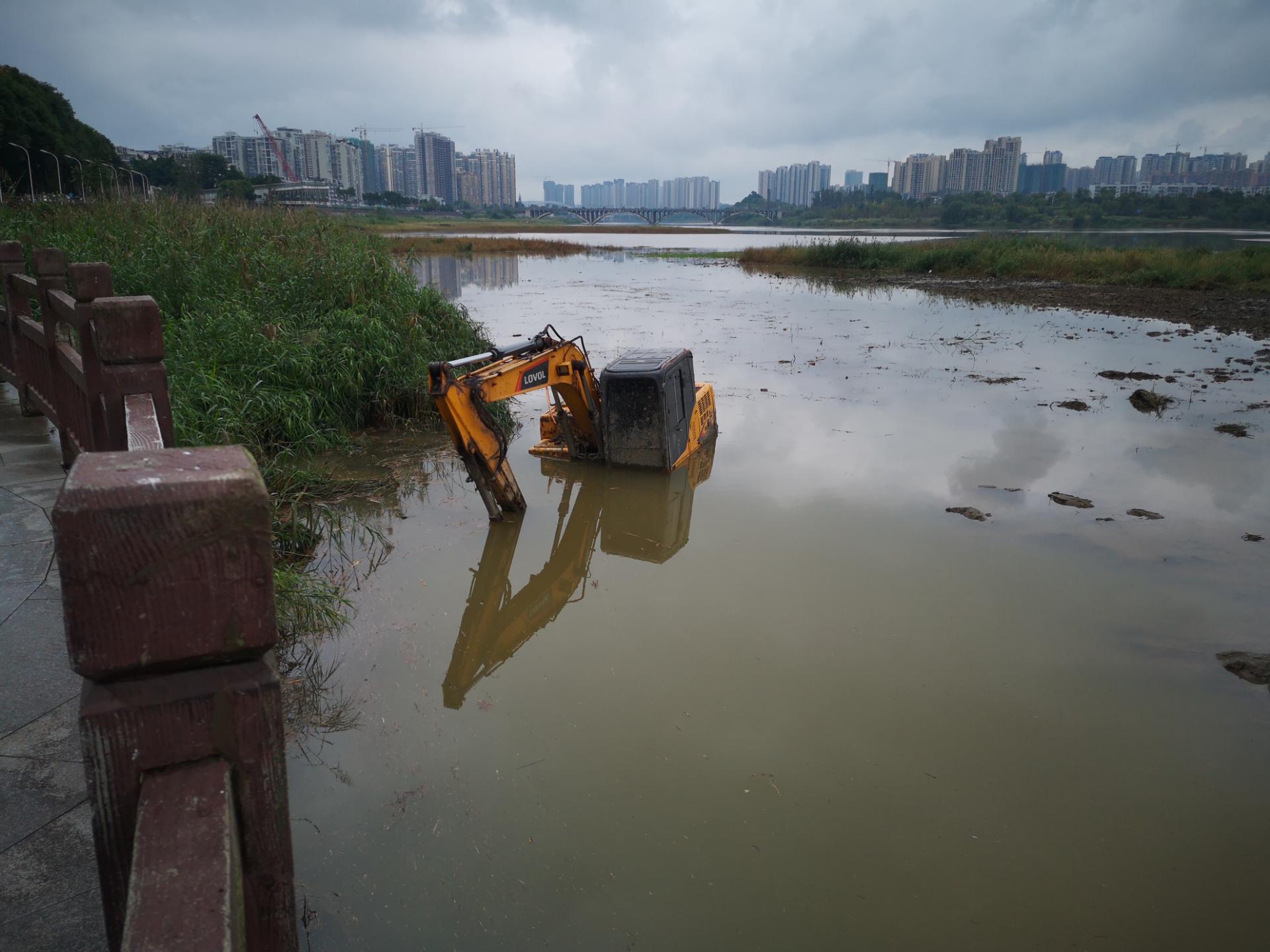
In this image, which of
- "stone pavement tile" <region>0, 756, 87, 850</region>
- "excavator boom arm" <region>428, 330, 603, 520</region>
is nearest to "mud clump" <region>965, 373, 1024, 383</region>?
"excavator boom arm" <region>428, 330, 603, 520</region>

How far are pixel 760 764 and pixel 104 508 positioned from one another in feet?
10.8

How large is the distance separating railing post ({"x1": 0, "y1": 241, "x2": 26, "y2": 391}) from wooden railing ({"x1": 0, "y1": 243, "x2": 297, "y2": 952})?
20.1ft

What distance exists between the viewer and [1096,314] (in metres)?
20.0

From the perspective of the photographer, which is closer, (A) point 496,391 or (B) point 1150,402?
(A) point 496,391

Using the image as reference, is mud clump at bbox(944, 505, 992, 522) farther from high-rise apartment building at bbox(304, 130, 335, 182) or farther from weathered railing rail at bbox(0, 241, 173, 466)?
high-rise apartment building at bbox(304, 130, 335, 182)

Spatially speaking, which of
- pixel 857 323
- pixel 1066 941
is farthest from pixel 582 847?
pixel 857 323

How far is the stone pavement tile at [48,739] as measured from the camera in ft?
7.82

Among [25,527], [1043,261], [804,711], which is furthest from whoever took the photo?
[1043,261]

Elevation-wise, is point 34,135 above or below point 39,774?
above

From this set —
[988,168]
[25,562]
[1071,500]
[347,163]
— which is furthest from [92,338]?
[988,168]

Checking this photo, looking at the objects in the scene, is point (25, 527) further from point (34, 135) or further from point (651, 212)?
point (651, 212)

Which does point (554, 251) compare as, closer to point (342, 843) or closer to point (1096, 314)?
point (1096, 314)

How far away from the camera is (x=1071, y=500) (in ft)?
23.5

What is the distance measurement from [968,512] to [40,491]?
6.48 m
